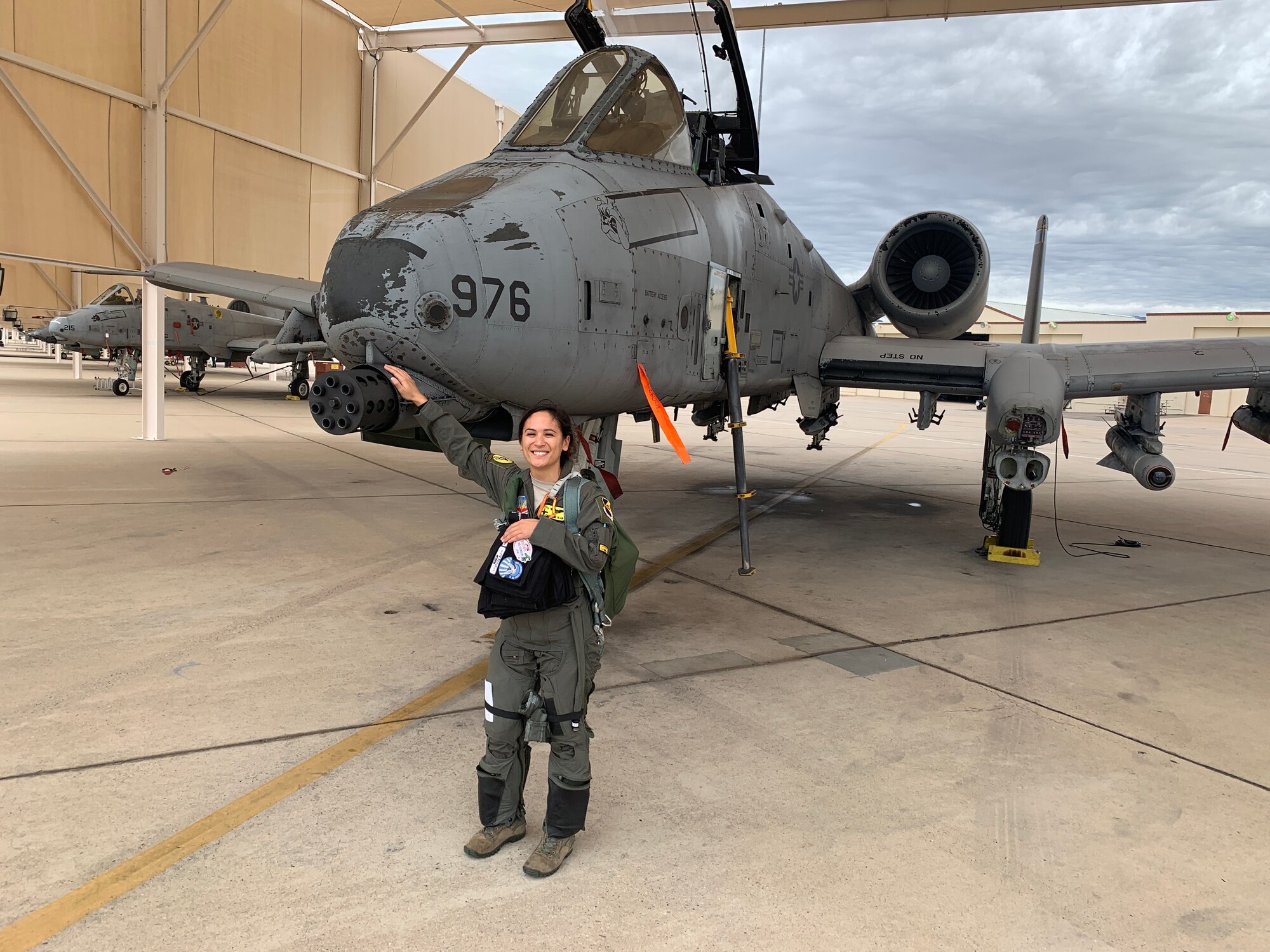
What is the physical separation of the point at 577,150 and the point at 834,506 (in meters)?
6.66

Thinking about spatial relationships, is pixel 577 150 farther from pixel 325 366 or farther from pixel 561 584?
pixel 325 366

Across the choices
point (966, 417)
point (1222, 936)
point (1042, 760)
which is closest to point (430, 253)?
point (1042, 760)

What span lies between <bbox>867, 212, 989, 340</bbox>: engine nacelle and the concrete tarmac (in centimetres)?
301

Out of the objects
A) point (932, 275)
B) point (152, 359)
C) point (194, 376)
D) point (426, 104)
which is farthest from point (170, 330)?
point (932, 275)

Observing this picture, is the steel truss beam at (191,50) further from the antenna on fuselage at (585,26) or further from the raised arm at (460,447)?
the raised arm at (460,447)

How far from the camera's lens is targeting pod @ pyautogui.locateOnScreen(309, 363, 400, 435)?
10.9 ft

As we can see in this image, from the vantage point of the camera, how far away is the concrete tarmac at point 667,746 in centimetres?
241

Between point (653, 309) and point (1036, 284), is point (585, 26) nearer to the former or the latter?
point (653, 309)

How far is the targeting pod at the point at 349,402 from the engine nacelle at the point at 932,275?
7.69 meters

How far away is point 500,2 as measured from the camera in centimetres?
1574

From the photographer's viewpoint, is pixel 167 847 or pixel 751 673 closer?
pixel 167 847

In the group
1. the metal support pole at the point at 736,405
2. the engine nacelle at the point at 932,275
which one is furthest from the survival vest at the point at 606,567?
the engine nacelle at the point at 932,275

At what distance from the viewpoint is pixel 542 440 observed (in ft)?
9.04

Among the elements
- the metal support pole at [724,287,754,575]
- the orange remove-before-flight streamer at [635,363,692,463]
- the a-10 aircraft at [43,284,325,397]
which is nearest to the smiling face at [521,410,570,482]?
the orange remove-before-flight streamer at [635,363,692,463]
